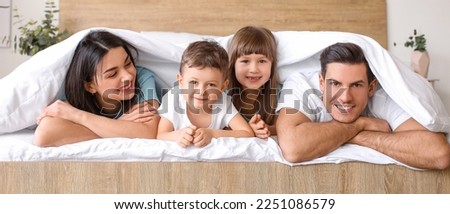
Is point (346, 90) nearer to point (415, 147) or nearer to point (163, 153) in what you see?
point (415, 147)

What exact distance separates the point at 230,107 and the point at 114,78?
1.10ft

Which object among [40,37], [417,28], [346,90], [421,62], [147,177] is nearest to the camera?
[147,177]

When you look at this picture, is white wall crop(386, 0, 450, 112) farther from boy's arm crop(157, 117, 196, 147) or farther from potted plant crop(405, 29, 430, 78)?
boy's arm crop(157, 117, 196, 147)

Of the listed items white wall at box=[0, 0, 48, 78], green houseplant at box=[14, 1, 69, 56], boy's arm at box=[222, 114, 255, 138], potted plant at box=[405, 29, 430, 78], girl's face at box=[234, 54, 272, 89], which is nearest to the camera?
boy's arm at box=[222, 114, 255, 138]

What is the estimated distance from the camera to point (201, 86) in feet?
4.21

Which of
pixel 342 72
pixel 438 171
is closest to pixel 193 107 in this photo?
pixel 342 72

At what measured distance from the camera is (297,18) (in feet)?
9.05

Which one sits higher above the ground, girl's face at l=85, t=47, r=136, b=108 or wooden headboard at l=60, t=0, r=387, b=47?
wooden headboard at l=60, t=0, r=387, b=47

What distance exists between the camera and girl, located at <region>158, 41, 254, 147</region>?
4.20ft

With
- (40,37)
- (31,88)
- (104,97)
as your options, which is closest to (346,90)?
(104,97)

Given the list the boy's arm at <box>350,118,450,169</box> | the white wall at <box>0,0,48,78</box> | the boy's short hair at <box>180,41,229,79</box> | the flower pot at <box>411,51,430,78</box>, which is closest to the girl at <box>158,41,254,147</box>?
the boy's short hair at <box>180,41,229,79</box>

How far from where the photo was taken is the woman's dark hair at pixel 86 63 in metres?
1.35

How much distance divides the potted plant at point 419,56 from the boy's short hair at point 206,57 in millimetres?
1648

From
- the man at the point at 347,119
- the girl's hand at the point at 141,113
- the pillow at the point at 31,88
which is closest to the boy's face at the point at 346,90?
the man at the point at 347,119
